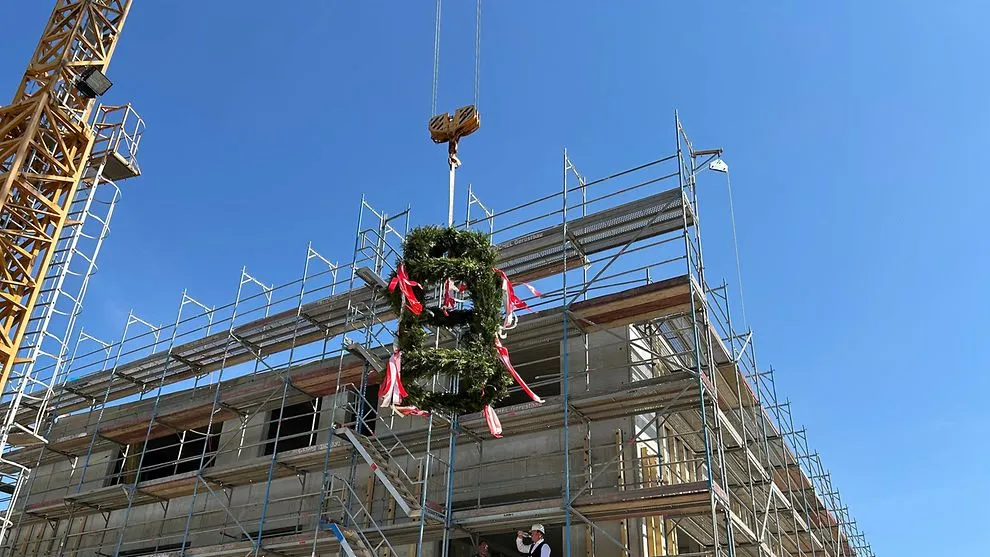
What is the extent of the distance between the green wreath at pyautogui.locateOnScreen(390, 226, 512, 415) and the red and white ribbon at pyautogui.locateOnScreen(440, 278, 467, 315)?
5cm

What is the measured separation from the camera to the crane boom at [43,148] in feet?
59.2

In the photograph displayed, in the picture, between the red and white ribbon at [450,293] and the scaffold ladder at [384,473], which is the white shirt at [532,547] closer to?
the scaffold ladder at [384,473]

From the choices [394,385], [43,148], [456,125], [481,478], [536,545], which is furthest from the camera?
[43,148]

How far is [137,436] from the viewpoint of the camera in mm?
22359

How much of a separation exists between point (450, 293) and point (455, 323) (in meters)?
0.43

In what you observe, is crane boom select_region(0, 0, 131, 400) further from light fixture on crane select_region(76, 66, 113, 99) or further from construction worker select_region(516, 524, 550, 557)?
construction worker select_region(516, 524, 550, 557)

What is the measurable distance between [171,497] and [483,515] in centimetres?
944

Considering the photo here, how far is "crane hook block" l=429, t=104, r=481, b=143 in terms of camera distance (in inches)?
565

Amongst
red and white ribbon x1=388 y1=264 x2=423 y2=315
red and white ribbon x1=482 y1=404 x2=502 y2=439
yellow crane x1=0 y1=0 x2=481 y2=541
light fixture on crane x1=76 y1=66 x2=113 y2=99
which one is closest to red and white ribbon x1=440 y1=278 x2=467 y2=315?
red and white ribbon x1=388 y1=264 x2=423 y2=315

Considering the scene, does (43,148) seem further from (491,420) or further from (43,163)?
(491,420)

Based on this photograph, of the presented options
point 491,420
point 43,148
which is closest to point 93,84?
point 43,148

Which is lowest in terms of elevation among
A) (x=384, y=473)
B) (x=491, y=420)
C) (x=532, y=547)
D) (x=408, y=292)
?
(x=532, y=547)

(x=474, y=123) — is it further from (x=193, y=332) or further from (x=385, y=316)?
(x=193, y=332)

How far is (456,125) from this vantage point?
14.4 m
